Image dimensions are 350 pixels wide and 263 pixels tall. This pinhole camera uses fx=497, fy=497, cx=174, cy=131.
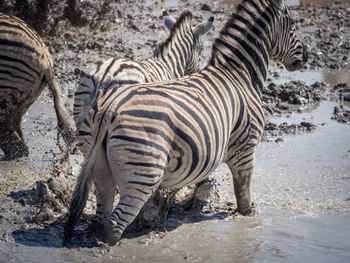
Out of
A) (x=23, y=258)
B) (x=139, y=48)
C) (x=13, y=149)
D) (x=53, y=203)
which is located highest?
(x=139, y=48)

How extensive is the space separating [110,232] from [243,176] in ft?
5.26

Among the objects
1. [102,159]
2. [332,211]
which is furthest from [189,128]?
[332,211]

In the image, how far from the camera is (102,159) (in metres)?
3.93

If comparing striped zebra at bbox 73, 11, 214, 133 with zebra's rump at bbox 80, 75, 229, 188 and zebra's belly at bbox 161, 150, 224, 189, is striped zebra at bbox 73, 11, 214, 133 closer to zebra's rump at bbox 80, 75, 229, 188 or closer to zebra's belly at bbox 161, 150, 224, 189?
zebra's rump at bbox 80, 75, 229, 188

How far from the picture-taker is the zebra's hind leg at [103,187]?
12.9 feet

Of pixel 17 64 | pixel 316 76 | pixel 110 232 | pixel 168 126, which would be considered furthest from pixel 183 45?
pixel 316 76

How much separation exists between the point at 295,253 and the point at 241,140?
116 cm

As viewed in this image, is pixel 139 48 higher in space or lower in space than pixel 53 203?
higher

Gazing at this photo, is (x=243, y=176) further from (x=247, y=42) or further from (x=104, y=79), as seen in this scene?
(x=104, y=79)

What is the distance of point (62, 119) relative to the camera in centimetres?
589

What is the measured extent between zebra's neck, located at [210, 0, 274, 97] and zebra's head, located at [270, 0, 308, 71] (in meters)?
0.15

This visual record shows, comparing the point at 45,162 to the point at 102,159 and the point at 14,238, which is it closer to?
the point at 14,238

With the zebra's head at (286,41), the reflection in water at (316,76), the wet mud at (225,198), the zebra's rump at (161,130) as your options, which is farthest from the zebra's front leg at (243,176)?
the reflection in water at (316,76)

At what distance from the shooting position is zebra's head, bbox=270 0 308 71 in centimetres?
544
